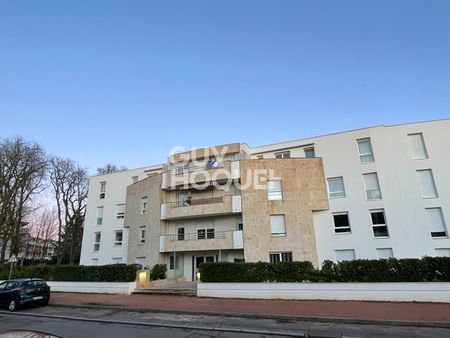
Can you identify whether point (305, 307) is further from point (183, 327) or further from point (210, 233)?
point (210, 233)

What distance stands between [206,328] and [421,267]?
989cm

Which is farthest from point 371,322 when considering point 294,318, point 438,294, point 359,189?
point 359,189

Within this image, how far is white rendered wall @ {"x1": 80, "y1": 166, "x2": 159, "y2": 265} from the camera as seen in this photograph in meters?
27.8

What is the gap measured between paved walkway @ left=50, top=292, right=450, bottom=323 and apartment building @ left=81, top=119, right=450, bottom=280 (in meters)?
7.09

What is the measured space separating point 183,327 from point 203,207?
1425 cm

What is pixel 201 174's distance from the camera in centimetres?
2414

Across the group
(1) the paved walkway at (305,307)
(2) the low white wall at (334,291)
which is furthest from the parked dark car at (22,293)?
(2) the low white wall at (334,291)

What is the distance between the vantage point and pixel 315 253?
19750 mm

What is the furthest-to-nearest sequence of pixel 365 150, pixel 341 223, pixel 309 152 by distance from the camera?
pixel 309 152
pixel 365 150
pixel 341 223

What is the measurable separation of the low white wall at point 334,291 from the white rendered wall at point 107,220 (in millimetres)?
15184

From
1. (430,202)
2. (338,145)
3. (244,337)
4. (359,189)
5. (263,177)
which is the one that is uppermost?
(338,145)

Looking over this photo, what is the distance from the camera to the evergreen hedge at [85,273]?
722 inches

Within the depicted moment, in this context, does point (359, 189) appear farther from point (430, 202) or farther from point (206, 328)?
point (206, 328)

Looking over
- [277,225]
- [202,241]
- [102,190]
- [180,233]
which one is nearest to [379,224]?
[277,225]
